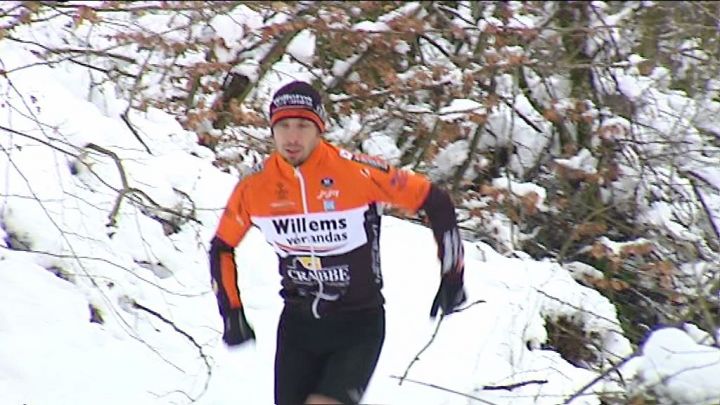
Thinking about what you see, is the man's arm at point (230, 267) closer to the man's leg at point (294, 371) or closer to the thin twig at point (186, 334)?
the man's leg at point (294, 371)

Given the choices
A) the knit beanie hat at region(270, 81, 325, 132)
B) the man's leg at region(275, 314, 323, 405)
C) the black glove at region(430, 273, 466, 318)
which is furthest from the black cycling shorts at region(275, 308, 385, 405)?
the knit beanie hat at region(270, 81, 325, 132)

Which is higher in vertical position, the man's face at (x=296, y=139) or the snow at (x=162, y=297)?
the man's face at (x=296, y=139)

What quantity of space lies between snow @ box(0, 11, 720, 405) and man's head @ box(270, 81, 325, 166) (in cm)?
123

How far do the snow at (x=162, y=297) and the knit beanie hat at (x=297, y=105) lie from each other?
51.8 inches

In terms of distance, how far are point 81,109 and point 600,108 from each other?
449 cm

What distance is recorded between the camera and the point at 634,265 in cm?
743

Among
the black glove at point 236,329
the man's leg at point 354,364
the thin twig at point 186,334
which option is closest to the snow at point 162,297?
the thin twig at point 186,334

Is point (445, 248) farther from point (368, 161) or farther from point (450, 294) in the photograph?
point (368, 161)

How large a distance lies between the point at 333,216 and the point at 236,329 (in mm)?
645

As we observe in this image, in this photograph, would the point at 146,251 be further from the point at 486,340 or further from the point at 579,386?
the point at 579,386

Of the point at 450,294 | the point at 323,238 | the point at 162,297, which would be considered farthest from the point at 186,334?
the point at 450,294

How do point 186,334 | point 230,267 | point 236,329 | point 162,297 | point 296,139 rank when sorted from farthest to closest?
1. point 162,297
2. point 186,334
3. point 230,267
4. point 236,329
5. point 296,139

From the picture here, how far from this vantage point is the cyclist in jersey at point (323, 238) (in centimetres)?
375

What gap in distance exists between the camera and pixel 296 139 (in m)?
3.71
